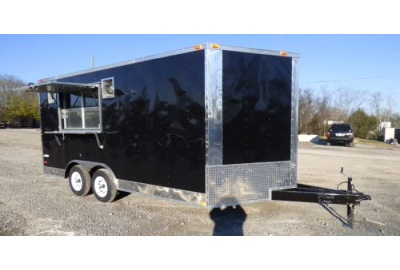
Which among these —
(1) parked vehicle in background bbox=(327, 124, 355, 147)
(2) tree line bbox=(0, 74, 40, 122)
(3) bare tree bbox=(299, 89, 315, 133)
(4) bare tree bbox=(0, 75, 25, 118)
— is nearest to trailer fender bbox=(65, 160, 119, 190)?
(1) parked vehicle in background bbox=(327, 124, 355, 147)

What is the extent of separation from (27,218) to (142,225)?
208 cm

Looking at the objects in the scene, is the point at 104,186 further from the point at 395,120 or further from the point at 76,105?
the point at 395,120

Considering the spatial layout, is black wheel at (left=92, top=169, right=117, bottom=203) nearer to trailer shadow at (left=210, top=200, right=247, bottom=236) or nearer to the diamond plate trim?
trailer shadow at (left=210, top=200, right=247, bottom=236)

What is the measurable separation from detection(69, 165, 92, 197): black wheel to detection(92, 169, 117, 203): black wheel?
226 millimetres

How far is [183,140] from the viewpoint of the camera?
4496 mm

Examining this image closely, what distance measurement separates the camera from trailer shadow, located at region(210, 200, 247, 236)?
452 cm

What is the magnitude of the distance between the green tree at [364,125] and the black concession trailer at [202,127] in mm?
30413

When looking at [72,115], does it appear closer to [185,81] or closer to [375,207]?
[185,81]

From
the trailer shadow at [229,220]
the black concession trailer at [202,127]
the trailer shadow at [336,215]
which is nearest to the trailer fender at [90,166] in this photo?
the black concession trailer at [202,127]

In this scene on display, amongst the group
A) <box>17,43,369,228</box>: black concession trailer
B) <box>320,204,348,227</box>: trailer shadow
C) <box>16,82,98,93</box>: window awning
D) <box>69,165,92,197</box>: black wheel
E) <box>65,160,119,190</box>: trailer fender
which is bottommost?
<box>320,204,348,227</box>: trailer shadow

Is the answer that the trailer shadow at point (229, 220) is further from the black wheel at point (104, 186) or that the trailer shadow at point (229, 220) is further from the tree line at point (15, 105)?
the tree line at point (15, 105)

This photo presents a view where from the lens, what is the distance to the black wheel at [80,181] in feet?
20.9

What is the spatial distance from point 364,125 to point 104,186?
31723 millimetres

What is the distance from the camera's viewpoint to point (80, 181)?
6539mm
